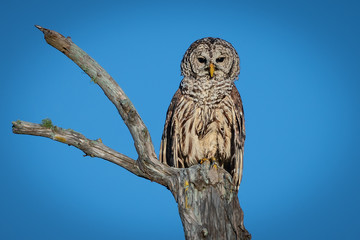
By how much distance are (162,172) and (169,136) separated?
1361 millimetres

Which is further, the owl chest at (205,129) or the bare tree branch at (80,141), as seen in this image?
the owl chest at (205,129)

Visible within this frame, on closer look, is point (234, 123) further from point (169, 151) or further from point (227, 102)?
point (169, 151)

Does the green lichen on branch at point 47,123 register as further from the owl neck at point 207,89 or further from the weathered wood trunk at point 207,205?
the owl neck at point 207,89

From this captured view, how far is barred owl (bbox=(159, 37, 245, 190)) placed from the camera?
6684 mm

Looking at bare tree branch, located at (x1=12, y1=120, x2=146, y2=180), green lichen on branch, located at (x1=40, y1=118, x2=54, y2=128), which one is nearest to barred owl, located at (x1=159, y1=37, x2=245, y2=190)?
bare tree branch, located at (x1=12, y1=120, x2=146, y2=180)

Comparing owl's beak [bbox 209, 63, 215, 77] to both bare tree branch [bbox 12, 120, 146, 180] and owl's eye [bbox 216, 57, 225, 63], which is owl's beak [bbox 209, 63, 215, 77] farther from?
bare tree branch [bbox 12, 120, 146, 180]

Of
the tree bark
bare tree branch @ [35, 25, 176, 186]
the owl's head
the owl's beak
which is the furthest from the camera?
the owl's head

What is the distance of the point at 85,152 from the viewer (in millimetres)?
5555

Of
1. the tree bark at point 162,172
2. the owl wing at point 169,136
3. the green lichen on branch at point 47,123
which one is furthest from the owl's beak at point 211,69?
the green lichen on branch at point 47,123

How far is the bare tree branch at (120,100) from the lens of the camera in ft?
17.3

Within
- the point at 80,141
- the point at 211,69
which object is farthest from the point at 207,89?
the point at 80,141

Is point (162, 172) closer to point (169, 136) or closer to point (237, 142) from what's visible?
point (169, 136)

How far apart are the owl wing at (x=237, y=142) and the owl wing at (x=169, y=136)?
833mm

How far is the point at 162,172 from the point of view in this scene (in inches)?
222
